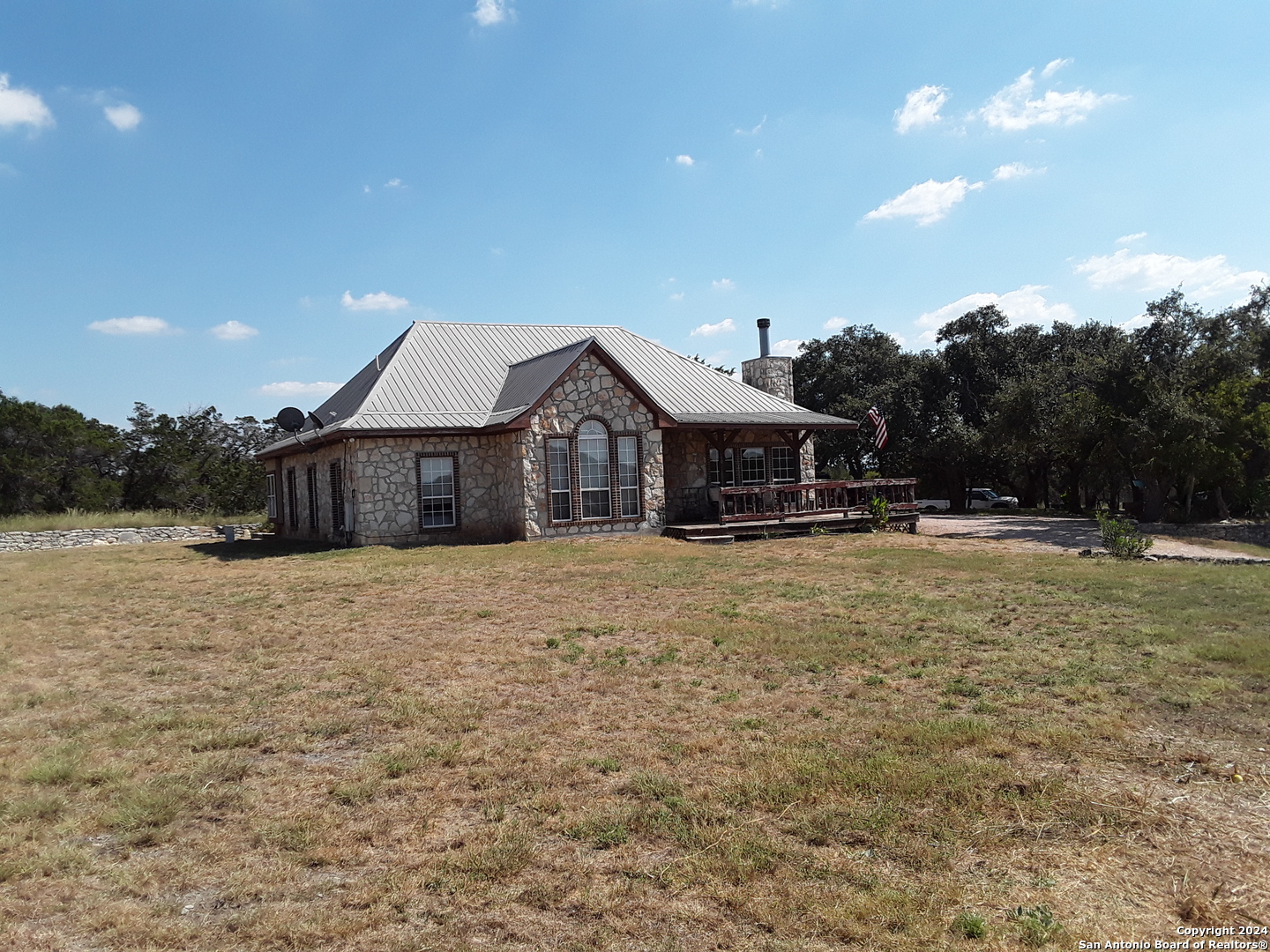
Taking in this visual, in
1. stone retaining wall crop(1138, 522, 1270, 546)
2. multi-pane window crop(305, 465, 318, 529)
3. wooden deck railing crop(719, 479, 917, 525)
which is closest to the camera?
wooden deck railing crop(719, 479, 917, 525)

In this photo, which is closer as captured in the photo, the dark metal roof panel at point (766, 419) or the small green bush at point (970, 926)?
the small green bush at point (970, 926)

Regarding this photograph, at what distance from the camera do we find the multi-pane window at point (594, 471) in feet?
65.7

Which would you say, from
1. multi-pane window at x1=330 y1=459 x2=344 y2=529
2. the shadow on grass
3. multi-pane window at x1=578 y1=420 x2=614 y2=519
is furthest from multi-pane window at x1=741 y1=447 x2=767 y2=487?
the shadow on grass

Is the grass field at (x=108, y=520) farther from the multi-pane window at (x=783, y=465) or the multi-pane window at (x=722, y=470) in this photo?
the multi-pane window at (x=783, y=465)

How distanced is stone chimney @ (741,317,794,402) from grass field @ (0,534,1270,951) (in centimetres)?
1693

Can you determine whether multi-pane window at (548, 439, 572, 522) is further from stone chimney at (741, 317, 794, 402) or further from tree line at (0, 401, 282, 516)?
tree line at (0, 401, 282, 516)

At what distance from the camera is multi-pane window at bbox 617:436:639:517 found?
20453 millimetres

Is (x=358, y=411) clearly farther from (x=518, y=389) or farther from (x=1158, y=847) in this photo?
(x=1158, y=847)

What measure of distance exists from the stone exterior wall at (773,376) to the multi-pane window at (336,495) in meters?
13.0

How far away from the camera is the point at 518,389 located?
2095cm

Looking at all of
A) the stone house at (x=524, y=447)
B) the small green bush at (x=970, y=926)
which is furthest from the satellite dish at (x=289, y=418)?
the small green bush at (x=970, y=926)

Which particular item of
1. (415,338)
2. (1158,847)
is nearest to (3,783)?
(1158,847)

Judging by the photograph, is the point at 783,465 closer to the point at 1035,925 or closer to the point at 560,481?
the point at 560,481

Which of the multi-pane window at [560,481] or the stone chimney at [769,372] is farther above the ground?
the stone chimney at [769,372]
